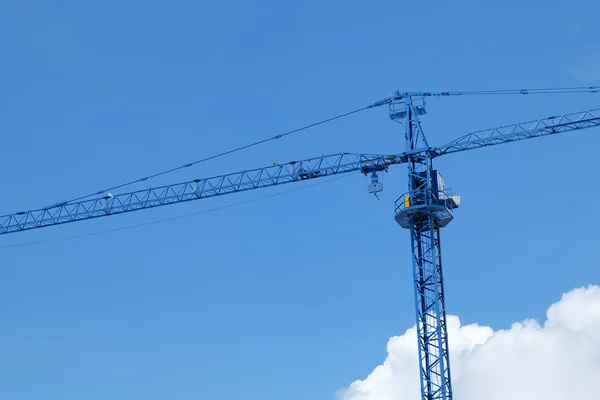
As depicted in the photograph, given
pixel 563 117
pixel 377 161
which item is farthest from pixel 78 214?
pixel 563 117

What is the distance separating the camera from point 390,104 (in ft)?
445

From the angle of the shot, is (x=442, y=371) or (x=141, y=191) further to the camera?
(x=141, y=191)

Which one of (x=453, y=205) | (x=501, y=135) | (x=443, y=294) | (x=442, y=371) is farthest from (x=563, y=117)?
(x=442, y=371)

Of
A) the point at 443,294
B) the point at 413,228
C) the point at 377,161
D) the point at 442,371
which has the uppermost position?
the point at 377,161

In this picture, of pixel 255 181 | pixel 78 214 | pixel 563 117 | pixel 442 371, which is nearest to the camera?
pixel 442 371

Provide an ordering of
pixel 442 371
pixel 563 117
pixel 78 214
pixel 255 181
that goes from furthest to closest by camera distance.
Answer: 1. pixel 78 214
2. pixel 255 181
3. pixel 563 117
4. pixel 442 371

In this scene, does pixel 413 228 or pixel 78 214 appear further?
pixel 78 214

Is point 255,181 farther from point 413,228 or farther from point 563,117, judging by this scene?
point 563,117

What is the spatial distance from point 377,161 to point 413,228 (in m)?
11.5

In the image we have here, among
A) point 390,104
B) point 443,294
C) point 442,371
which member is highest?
point 390,104

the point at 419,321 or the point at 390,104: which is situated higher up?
the point at 390,104

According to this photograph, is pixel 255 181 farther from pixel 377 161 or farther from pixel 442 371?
pixel 442 371

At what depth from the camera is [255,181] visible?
454 ft

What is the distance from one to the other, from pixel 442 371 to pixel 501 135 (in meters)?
30.8
